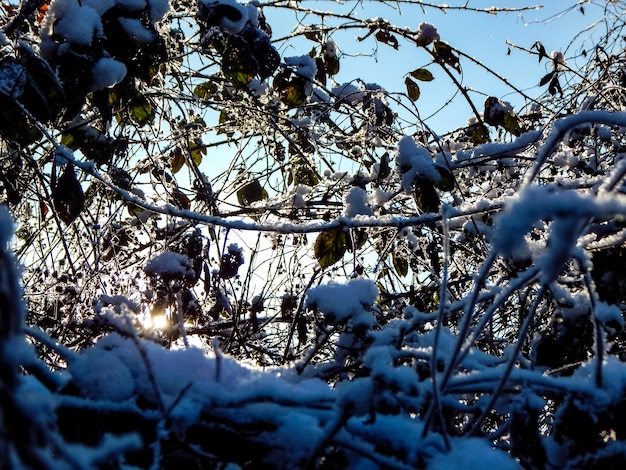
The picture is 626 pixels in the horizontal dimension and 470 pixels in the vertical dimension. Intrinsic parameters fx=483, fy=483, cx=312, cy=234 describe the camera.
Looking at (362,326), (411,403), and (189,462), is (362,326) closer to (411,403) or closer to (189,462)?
(411,403)

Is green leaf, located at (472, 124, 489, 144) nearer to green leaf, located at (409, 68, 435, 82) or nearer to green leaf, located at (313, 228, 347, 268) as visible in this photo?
green leaf, located at (409, 68, 435, 82)

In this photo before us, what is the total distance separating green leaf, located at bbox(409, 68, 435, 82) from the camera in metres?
2.35

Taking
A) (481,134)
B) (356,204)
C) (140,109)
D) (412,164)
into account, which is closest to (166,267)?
(140,109)

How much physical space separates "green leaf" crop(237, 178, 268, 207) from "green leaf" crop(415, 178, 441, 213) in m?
1.11

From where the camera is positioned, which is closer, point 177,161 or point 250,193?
point 250,193

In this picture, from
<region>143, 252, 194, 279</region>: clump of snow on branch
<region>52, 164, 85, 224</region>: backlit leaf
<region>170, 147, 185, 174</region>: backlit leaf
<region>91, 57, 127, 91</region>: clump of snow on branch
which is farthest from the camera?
<region>170, 147, 185, 174</region>: backlit leaf

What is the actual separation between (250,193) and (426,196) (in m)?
1.18

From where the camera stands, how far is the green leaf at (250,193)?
2.41 meters

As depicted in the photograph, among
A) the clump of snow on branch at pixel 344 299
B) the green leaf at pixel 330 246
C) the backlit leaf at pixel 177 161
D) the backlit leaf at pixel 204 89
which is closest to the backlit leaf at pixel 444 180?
the green leaf at pixel 330 246

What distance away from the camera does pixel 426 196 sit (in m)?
1.44

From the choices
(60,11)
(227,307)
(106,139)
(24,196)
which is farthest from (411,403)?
(24,196)

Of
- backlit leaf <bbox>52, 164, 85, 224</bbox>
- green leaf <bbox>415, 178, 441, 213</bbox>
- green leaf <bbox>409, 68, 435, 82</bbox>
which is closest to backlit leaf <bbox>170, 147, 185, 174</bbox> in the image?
backlit leaf <bbox>52, 164, 85, 224</bbox>

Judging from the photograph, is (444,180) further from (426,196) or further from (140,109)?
(140,109)

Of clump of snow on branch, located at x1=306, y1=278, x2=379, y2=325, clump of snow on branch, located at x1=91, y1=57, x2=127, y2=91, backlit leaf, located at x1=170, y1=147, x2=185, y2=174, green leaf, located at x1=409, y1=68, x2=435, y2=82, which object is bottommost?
clump of snow on branch, located at x1=306, y1=278, x2=379, y2=325
